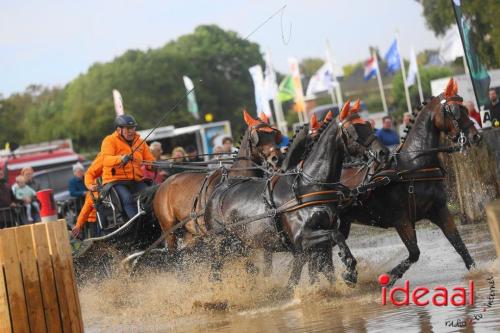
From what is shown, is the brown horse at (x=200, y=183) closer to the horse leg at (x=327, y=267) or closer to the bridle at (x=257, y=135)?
the bridle at (x=257, y=135)

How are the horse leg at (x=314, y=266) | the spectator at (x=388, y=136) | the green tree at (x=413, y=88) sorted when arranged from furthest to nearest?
the green tree at (x=413, y=88), the spectator at (x=388, y=136), the horse leg at (x=314, y=266)

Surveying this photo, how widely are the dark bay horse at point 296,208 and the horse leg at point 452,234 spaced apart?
1.52 metres

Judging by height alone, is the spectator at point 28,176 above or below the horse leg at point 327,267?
above

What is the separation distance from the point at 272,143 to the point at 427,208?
202 centimetres

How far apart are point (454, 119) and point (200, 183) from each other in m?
3.43

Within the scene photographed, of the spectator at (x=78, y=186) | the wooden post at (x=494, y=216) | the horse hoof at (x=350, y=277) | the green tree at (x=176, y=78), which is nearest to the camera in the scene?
Result: the wooden post at (x=494, y=216)

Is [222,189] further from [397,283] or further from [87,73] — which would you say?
[87,73]

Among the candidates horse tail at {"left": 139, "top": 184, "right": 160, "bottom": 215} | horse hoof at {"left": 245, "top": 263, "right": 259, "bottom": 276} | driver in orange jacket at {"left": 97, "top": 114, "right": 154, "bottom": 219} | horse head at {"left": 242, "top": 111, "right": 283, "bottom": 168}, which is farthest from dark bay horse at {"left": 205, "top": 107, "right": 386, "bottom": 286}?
driver in orange jacket at {"left": 97, "top": 114, "right": 154, "bottom": 219}

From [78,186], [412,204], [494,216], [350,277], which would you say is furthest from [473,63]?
[494,216]

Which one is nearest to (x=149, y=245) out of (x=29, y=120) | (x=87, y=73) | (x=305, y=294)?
(x=305, y=294)

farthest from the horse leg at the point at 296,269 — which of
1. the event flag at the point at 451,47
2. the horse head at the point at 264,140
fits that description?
the event flag at the point at 451,47

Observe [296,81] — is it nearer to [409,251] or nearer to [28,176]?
[28,176]

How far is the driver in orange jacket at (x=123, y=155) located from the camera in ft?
46.1

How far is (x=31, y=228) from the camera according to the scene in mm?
8445
